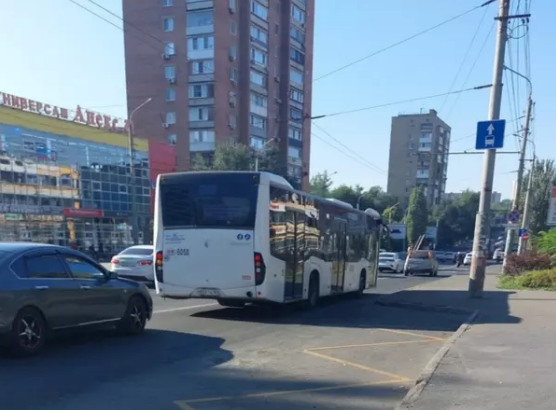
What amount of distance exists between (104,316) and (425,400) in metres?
5.20

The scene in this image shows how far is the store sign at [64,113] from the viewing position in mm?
37781

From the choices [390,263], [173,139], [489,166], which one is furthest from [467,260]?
[489,166]

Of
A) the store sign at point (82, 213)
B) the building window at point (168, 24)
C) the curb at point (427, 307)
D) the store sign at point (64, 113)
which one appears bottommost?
the curb at point (427, 307)

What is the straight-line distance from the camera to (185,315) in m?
11.7

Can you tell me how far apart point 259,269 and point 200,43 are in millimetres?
52713

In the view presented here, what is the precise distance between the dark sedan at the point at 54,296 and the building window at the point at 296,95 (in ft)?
214

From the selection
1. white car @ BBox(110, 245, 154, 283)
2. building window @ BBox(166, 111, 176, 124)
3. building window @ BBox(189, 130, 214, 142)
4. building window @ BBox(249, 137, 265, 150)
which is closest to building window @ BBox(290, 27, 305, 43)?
building window @ BBox(249, 137, 265, 150)

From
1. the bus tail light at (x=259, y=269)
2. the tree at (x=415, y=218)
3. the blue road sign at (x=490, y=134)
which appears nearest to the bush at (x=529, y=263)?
the blue road sign at (x=490, y=134)

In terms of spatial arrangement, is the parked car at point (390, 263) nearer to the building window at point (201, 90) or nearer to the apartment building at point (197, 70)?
the apartment building at point (197, 70)

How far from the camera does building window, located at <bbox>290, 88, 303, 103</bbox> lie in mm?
72144

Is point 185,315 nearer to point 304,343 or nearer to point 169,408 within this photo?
point 304,343

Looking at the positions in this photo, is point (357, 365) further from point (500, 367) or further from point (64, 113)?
point (64, 113)

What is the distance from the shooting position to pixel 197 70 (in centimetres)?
5947

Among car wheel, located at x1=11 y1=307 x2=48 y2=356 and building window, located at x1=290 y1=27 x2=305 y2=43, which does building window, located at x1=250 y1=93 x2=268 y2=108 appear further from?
car wheel, located at x1=11 y1=307 x2=48 y2=356
